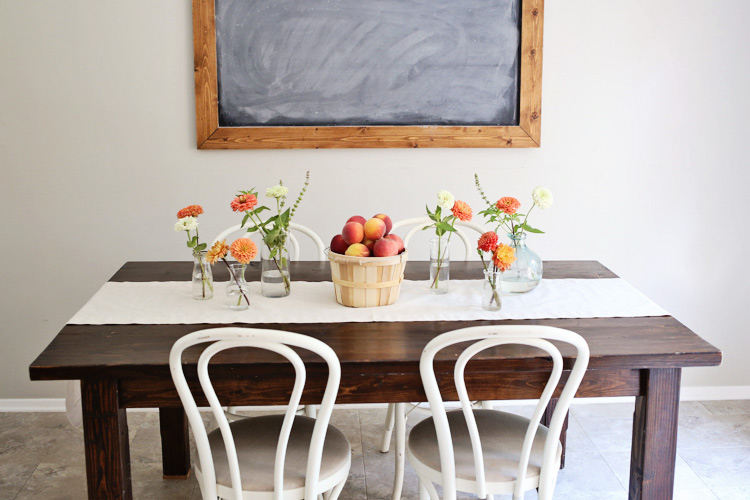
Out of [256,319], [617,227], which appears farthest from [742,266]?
[256,319]

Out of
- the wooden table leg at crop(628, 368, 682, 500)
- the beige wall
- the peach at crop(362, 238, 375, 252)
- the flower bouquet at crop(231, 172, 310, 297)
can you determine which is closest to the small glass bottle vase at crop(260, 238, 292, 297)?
the flower bouquet at crop(231, 172, 310, 297)

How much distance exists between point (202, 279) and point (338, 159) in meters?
1.06

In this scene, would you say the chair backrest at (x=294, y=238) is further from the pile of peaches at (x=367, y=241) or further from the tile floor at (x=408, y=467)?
the tile floor at (x=408, y=467)

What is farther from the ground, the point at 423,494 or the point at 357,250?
the point at 357,250

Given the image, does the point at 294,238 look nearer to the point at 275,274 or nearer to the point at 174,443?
the point at 275,274

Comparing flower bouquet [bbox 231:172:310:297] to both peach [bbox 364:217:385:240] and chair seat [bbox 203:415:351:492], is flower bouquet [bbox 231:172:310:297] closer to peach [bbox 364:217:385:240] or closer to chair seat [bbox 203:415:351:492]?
peach [bbox 364:217:385:240]

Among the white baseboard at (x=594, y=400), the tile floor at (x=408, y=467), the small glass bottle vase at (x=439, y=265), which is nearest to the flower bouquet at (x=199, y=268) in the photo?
the small glass bottle vase at (x=439, y=265)

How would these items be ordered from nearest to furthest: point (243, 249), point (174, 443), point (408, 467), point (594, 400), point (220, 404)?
point (220, 404) < point (243, 249) < point (174, 443) < point (408, 467) < point (594, 400)

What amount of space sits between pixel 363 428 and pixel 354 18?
1633 millimetres

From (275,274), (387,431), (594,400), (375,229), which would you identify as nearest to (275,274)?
(275,274)

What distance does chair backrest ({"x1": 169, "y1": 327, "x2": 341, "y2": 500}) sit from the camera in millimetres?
1662

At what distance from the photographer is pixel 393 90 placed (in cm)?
311

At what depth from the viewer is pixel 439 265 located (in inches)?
92.2

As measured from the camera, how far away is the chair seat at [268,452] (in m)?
1.88
